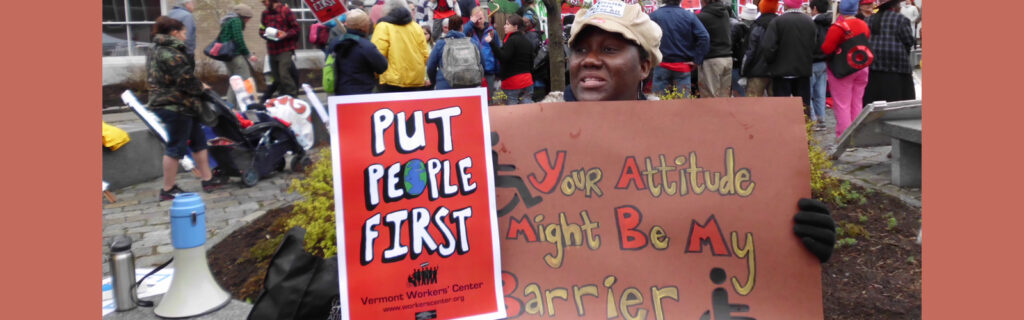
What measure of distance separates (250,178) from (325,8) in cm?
193

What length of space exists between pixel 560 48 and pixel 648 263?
4.38 m

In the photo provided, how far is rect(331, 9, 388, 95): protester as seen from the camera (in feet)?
23.6

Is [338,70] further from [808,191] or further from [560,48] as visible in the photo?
[808,191]

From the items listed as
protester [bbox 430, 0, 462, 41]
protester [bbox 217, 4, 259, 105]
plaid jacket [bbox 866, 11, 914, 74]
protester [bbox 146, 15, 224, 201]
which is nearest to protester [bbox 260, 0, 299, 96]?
protester [bbox 217, 4, 259, 105]

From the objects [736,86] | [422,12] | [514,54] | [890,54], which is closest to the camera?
[890,54]

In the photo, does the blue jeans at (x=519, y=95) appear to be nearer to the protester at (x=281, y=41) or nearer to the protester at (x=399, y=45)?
the protester at (x=399, y=45)

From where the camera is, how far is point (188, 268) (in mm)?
→ 3713

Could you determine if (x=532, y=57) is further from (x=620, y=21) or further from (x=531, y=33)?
(x=620, y=21)

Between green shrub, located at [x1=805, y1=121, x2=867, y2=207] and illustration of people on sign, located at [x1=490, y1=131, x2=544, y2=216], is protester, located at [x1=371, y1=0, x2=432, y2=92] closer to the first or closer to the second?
green shrub, located at [x1=805, y1=121, x2=867, y2=207]

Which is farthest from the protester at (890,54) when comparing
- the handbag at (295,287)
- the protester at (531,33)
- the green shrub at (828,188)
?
the handbag at (295,287)

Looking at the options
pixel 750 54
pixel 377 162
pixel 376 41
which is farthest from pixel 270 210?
pixel 750 54

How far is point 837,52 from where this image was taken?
305 inches

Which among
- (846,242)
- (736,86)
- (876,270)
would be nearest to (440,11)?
(736,86)

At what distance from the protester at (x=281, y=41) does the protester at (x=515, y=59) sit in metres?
3.02
